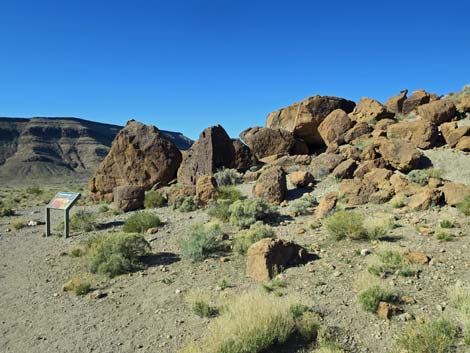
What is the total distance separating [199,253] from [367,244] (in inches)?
164

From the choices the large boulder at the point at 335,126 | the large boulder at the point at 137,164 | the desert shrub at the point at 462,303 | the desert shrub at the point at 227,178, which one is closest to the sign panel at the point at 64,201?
the desert shrub at the point at 227,178

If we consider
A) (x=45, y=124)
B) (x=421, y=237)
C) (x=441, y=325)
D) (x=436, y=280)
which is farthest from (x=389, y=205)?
(x=45, y=124)

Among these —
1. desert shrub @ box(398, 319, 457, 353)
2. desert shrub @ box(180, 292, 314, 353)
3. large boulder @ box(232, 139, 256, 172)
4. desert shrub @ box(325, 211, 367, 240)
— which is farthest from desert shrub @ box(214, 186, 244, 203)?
desert shrub @ box(398, 319, 457, 353)

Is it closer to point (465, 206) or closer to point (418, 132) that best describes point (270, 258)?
point (465, 206)

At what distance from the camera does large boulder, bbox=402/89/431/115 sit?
24156mm

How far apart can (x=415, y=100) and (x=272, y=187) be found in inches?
582

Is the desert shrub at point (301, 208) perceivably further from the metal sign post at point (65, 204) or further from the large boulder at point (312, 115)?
the large boulder at point (312, 115)

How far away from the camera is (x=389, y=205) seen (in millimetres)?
12258

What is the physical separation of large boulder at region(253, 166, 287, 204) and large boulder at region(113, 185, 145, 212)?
5588mm

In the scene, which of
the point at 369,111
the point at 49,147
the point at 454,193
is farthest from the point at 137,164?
the point at 49,147

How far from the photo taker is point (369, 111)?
23.0 m

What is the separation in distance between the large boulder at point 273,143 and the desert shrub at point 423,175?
905 centimetres

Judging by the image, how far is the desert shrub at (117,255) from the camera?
927 centimetres

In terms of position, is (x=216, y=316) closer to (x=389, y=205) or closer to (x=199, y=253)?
(x=199, y=253)
